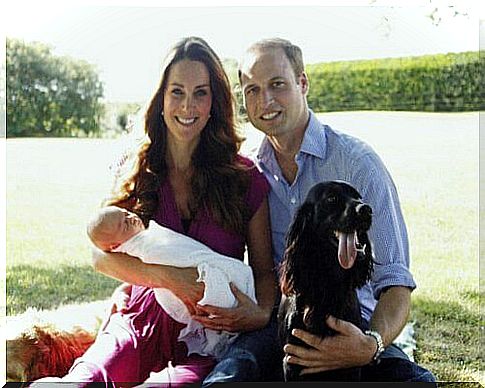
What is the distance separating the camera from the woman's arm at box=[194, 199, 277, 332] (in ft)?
10.3

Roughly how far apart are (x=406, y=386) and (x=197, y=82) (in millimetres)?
1147

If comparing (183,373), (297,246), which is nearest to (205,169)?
(297,246)

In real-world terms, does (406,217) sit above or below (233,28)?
below

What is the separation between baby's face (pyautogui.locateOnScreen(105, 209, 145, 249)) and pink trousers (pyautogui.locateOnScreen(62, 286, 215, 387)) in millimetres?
188

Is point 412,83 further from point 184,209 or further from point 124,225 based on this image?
point 124,225

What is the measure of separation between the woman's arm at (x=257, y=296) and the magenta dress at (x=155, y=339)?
1.5 inches

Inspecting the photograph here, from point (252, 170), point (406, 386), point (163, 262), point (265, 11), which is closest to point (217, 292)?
point (163, 262)

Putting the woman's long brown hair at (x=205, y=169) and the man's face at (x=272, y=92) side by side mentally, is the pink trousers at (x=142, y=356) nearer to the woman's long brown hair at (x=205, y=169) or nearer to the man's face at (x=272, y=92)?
the woman's long brown hair at (x=205, y=169)

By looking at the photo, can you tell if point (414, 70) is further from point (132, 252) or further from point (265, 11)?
point (132, 252)

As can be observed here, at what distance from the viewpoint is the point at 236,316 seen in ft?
10.3

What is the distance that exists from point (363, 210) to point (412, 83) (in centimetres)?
58

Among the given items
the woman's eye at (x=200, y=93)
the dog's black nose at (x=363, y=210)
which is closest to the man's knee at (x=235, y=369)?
the dog's black nose at (x=363, y=210)

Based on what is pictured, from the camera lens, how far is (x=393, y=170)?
10.6 feet

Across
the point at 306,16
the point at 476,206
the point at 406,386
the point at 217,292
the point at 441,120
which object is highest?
the point at 306,16
